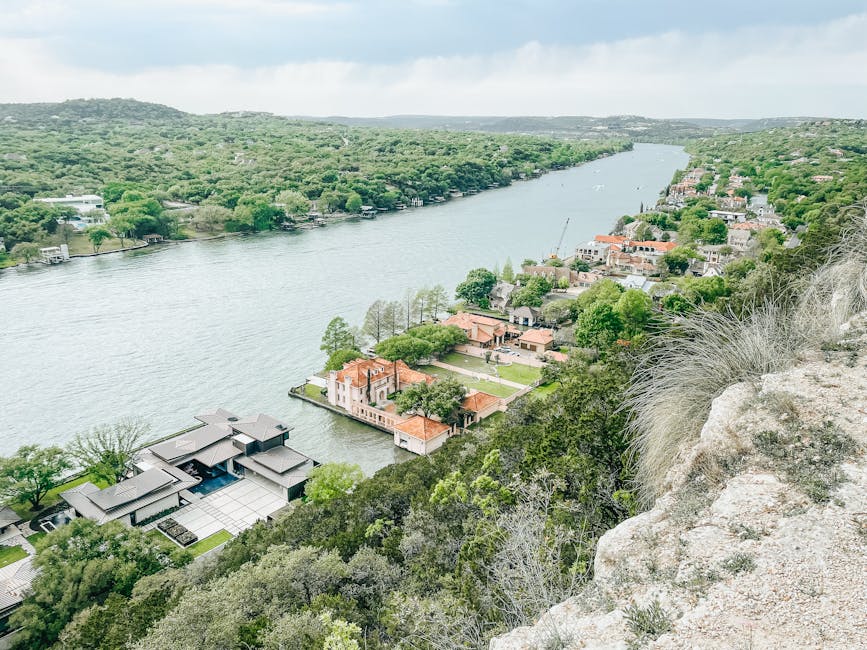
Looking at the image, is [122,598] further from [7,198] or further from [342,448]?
[7,198]

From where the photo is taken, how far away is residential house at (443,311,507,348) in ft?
70.3

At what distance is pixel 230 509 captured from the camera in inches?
511

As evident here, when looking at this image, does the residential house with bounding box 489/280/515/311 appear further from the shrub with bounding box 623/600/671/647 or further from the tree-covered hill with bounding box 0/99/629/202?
the tree-covered hill with bounding box 0/99/629/202

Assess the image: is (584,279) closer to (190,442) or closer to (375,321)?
(375,321)

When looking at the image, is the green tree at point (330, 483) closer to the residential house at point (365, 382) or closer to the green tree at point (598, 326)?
the residential house at point (365, 382)

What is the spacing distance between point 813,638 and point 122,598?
918cm

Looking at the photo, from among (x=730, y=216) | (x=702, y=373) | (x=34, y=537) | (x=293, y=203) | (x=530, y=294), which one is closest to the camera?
(x=702, y=373)

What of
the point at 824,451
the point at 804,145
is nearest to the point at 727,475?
the point at 824,451

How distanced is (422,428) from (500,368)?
5.59 m

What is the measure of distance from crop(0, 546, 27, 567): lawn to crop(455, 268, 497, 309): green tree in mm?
18323

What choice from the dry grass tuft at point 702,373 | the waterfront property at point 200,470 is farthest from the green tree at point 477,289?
the dry grass tuft at point 702,373

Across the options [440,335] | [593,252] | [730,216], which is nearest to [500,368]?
[440,335]

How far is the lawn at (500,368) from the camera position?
755 inches

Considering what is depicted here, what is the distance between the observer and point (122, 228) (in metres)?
35.1
